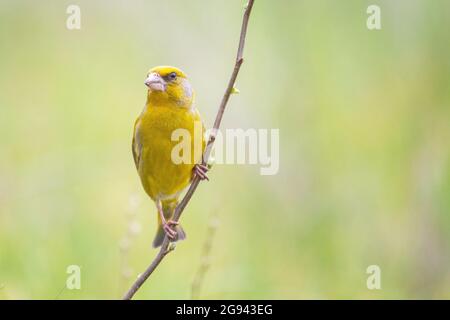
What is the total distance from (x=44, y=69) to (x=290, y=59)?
219 centimetres

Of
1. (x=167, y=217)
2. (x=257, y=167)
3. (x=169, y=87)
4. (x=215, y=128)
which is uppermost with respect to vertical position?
(x=169, y=87)

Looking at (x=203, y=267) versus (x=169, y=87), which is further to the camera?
(x=169, y=87)

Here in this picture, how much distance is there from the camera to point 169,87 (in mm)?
4426

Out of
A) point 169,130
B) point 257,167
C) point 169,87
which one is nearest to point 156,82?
point 169,87

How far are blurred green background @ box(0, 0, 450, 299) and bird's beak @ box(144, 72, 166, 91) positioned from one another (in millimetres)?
1000

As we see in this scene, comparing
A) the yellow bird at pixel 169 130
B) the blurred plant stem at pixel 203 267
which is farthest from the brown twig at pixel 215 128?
the yellow bird at pixel 169 130

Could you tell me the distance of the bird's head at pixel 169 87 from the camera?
4.37 metres

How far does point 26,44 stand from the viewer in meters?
6.24

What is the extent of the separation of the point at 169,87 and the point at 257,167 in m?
1.17

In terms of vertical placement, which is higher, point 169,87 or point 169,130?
point 169,87

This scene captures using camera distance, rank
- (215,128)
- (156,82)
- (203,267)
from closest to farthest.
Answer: (215,128), (203,267), (156,82)

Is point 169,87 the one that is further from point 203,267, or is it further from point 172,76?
point 203,267
